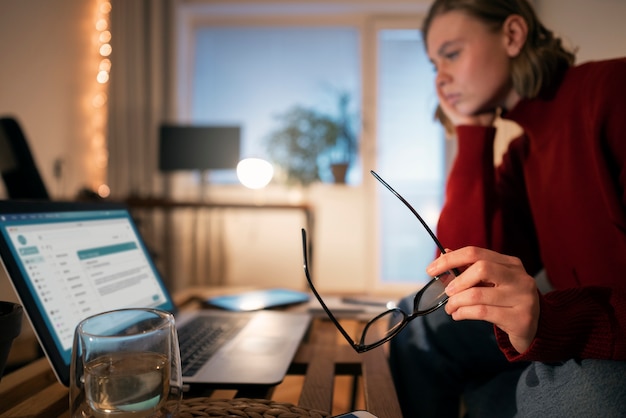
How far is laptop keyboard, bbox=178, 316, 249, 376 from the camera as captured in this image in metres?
0.61

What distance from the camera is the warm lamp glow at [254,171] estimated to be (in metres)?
2.84

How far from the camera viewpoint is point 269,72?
3.46 meters

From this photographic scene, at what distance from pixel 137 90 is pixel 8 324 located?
3.10m

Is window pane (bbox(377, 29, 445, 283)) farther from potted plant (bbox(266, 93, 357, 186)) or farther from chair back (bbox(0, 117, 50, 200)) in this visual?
chair back (bbox(0, 117, 50, 200))

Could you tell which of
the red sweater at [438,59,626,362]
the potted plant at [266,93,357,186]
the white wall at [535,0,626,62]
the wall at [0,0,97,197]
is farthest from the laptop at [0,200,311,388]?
the potted plant at [266,93,357,186]

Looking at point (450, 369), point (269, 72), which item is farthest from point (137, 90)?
point (450, 369)

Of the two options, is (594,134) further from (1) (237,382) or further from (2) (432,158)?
(2) (432,158)

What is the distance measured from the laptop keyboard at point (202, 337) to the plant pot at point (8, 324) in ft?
0.62

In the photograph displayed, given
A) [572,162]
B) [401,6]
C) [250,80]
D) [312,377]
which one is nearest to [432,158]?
[401,6]

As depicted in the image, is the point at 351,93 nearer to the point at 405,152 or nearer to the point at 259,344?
the point at 405,152

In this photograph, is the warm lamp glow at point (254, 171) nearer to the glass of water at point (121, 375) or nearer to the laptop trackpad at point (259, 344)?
the laptop trackpad at point (259, 344)

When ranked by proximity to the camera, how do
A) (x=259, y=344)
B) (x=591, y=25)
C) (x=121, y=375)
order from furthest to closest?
(x=591, y=25)
(x=259, y=344)
(x=121, y=375)

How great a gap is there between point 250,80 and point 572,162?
118 inches

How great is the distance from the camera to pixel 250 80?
3.47 meters
